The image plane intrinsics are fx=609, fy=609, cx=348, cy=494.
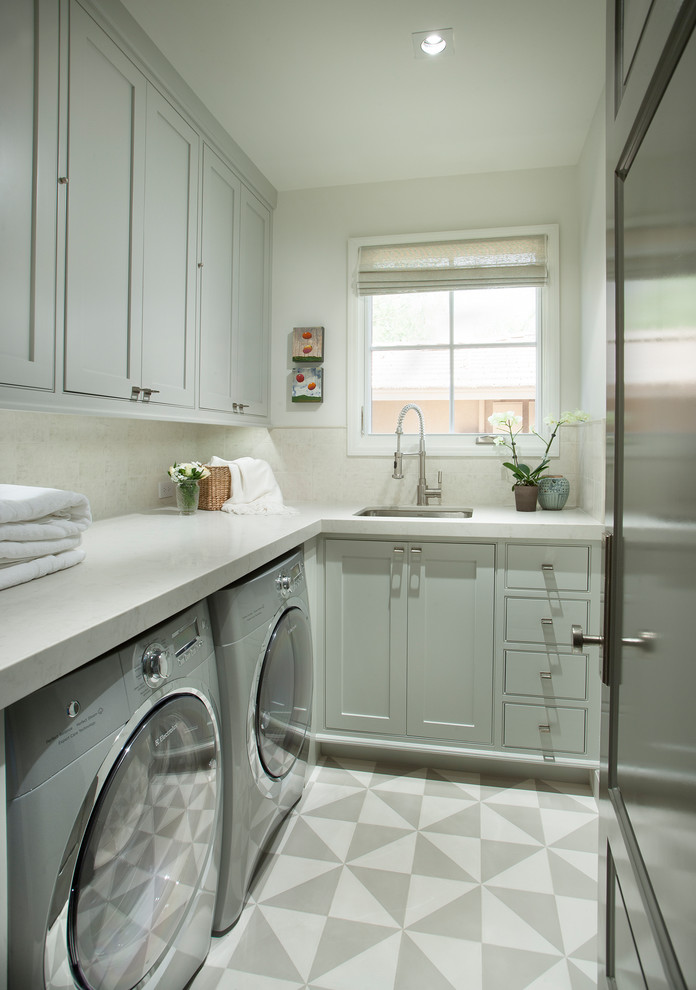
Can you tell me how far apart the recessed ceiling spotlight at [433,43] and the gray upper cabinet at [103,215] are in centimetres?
87

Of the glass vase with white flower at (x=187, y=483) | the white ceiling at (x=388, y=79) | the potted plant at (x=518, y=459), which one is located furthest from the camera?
the potted plant at (x=518, y=459)

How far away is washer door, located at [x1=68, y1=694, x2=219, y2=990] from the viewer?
3.05 ft

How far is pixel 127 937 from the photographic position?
1.04 meters

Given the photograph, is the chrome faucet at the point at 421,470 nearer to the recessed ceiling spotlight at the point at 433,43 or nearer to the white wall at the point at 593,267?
the white wall at the point at 593,267

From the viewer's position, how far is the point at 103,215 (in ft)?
5.54

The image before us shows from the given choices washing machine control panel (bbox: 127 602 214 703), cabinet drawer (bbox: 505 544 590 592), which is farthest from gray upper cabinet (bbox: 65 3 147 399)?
cabinet drawer (bbox: 505 544 590 592)

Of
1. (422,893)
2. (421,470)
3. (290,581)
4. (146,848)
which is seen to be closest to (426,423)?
(421,470)

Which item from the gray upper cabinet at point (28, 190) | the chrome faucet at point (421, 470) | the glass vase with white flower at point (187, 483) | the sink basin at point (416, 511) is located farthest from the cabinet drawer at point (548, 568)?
the gray upper cabinet at point (28, 190)

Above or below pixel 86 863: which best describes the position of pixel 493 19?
above

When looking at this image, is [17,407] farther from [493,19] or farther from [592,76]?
[592,76]

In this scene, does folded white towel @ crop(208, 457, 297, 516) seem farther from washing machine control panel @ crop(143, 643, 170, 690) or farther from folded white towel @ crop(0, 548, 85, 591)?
washing machine control panel @ crop(143, 643, 170, 690)

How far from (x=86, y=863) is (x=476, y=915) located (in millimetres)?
1132

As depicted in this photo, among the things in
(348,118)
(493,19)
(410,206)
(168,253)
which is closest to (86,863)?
(168,253)

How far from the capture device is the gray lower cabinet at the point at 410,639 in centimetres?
228
